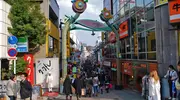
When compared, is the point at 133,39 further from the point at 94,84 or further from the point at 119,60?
the point at 94,84

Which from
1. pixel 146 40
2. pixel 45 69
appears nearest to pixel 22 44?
pixel 45 69

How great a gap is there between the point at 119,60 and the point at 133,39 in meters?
4.23

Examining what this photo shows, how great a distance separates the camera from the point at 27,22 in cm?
2141

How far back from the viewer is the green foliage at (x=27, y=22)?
2064 centimetres

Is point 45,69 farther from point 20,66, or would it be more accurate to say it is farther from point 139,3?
point 139,3

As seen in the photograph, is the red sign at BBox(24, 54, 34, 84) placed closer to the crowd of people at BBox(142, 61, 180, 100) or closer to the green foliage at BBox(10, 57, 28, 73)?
the green foliage at BBox(10, 57, 28, 73)

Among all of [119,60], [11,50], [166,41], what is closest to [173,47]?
[166,41]

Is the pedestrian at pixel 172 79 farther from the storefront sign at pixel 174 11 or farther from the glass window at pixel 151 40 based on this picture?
the glass window at pixel 151 40

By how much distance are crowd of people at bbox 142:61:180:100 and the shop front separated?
2805 millimetres

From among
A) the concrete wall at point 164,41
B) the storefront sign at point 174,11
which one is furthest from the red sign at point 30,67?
the storefront sign at point 174,11

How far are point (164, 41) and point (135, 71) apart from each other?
23.6ft

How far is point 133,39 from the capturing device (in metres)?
26.5

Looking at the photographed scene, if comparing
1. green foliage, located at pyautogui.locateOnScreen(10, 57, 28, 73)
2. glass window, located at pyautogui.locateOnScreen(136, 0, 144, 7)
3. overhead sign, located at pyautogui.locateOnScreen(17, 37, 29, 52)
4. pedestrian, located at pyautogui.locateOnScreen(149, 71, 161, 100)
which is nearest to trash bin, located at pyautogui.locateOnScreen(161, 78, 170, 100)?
pedestrian, located at pyautogui.locateOnScreen(149, 71, 161, 100)

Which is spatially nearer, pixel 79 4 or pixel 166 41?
pixel 166 41
